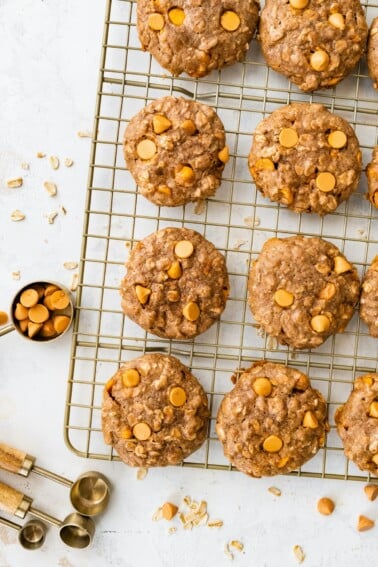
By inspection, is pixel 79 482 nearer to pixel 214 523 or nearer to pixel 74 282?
pixel 214 523

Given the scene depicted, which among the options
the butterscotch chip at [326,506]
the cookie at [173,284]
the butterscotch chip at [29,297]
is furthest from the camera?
the butterscotch chip at [326,506]

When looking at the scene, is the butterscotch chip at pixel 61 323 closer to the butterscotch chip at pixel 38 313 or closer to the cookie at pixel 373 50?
the butterscotch chip at pixel 38 313

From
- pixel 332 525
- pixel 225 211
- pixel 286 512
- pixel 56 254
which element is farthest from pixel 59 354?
pixel 332 525

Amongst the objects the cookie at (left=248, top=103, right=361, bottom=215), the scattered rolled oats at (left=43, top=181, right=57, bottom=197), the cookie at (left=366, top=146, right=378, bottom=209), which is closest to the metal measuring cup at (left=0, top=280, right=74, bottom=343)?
the scattered rolled oats at (left=43, top=181, right=57, bottom=197)

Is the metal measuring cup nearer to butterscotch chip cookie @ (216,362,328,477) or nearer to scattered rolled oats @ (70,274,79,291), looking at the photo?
scattered rolled oats @ (70,274,79,291)

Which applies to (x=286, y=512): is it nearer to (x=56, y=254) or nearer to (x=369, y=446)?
(x=369, y=446)

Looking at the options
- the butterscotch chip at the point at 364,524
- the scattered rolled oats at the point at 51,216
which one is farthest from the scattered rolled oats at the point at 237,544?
the scattered rolled oats at the point at 51,216

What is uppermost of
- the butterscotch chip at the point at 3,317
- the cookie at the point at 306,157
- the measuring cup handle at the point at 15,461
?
the cookie at the point at 306,157
